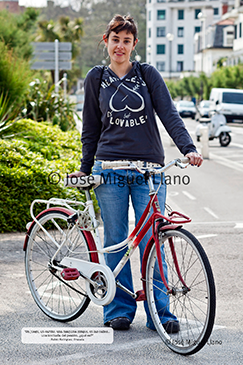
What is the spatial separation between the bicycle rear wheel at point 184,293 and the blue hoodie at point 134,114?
2.04 ft

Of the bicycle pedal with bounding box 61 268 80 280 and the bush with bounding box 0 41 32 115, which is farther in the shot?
the bush with bounding box 0 41 32 115

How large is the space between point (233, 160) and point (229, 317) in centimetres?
1251

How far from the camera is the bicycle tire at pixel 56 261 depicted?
413 cm

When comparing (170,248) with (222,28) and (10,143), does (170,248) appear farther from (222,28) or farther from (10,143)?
(222,28)

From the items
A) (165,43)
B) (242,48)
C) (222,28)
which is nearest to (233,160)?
(242,48)

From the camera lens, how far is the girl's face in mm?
3949

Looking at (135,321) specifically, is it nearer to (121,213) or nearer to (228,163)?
(121,213)

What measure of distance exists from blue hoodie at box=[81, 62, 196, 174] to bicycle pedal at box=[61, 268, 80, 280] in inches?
30.8

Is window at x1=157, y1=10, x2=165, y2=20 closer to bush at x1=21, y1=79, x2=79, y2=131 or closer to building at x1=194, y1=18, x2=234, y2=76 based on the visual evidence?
building at x1=194, y1=18, x2=234, y2=76

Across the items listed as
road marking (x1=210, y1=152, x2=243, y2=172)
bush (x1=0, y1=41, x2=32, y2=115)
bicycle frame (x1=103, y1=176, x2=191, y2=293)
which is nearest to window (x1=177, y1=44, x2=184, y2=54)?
road marking (x1=210, y1=152, x2=243, y2=172)

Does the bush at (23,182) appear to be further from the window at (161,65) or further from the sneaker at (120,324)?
the window at (161,65)

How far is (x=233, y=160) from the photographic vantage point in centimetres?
1648

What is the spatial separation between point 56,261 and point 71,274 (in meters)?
0.27

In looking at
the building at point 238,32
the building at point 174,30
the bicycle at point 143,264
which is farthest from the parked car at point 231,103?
the building at point 174,30
